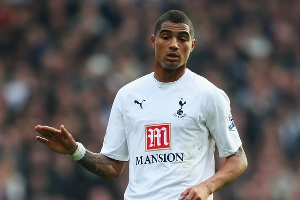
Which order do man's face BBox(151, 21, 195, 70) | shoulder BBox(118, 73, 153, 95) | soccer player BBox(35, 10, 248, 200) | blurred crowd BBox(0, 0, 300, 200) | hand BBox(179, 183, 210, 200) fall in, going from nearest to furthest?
1. hand BBox(179, 183, 210, 200)
2. soccer player BBox(35, 10, 248, 200)
3. man's face BBox(151, 21, 195, 70)
4. shoulder BBox(118, 73, 153, 95)
5. blurred crowd BBox(0, 0, 300, 200)

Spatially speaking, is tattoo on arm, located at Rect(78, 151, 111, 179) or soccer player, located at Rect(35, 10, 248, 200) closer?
soccer player, located at Rect(35, 10, 248, 200)

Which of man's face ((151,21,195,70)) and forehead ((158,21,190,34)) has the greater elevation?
forehead ((158,21,190,34))

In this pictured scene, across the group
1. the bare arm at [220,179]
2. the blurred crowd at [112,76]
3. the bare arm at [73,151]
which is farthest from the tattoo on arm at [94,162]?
the blurred crowd at [112,76]

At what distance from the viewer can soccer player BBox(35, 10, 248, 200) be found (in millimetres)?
7043

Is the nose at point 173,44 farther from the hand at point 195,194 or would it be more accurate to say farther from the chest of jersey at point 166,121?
the hand at point 195,194

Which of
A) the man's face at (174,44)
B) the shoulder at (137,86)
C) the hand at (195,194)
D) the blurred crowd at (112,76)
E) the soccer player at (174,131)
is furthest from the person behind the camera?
the blurred crowd at (112,76)

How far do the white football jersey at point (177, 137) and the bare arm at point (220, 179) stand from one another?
0.06 m

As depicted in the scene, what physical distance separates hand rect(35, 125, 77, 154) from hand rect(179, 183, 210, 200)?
104 cm

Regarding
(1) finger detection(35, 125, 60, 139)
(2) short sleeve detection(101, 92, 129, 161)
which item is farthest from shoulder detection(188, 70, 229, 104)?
(1) finger detection(35, 125, 60, 139)

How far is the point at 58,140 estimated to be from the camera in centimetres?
725

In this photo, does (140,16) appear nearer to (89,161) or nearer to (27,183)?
(27,183)

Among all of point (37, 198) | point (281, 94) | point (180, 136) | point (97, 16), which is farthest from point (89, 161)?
point (97, 16)

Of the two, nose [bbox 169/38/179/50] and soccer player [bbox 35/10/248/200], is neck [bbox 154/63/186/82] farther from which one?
nose [bbox 169/38/179/50]

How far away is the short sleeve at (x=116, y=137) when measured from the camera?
7487 mm
